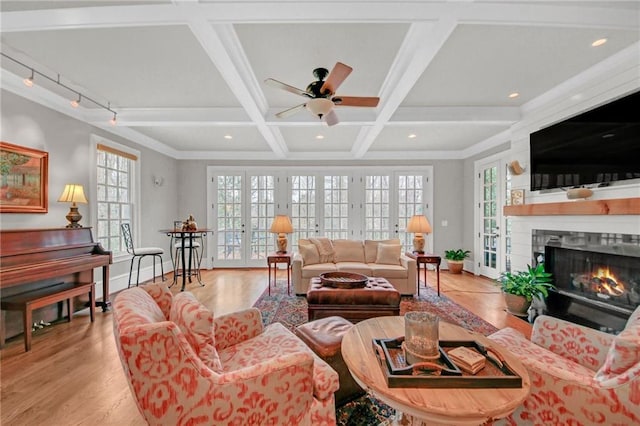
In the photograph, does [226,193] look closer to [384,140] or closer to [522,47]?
[384,140]

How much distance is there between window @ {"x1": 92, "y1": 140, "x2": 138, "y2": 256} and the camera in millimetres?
4148

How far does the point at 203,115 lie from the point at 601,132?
14.8 feet

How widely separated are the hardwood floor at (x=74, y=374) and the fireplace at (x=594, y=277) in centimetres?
56

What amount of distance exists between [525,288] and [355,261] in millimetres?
2229

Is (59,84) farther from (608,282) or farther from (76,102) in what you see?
(608,282)

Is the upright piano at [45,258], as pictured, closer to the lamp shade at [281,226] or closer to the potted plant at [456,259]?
the lamp shade at [281,226]

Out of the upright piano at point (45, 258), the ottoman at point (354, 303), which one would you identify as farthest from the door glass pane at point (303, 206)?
the upright piano at point (45, 258)

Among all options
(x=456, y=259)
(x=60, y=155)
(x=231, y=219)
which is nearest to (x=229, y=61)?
(x=60, y=155)

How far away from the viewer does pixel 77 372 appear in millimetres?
→ 2148

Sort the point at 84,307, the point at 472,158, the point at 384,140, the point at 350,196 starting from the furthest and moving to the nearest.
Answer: the point at 350,196, the point at 472,158, the point at 384,140, the point at 84,307

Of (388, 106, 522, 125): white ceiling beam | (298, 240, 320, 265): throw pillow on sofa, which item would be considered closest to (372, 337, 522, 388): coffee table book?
(298, 240, 320, 265): throw pillow on sofa

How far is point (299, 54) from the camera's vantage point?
8.19 ft

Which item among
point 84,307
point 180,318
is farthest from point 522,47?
point 84,307

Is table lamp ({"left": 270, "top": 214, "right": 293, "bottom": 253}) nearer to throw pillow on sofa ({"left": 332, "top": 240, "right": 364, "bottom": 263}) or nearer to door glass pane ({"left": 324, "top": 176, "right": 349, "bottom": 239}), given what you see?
→ throw pillow on sofa ({"left": 332, "top": 240, "right": 364, "bottom": 263})
